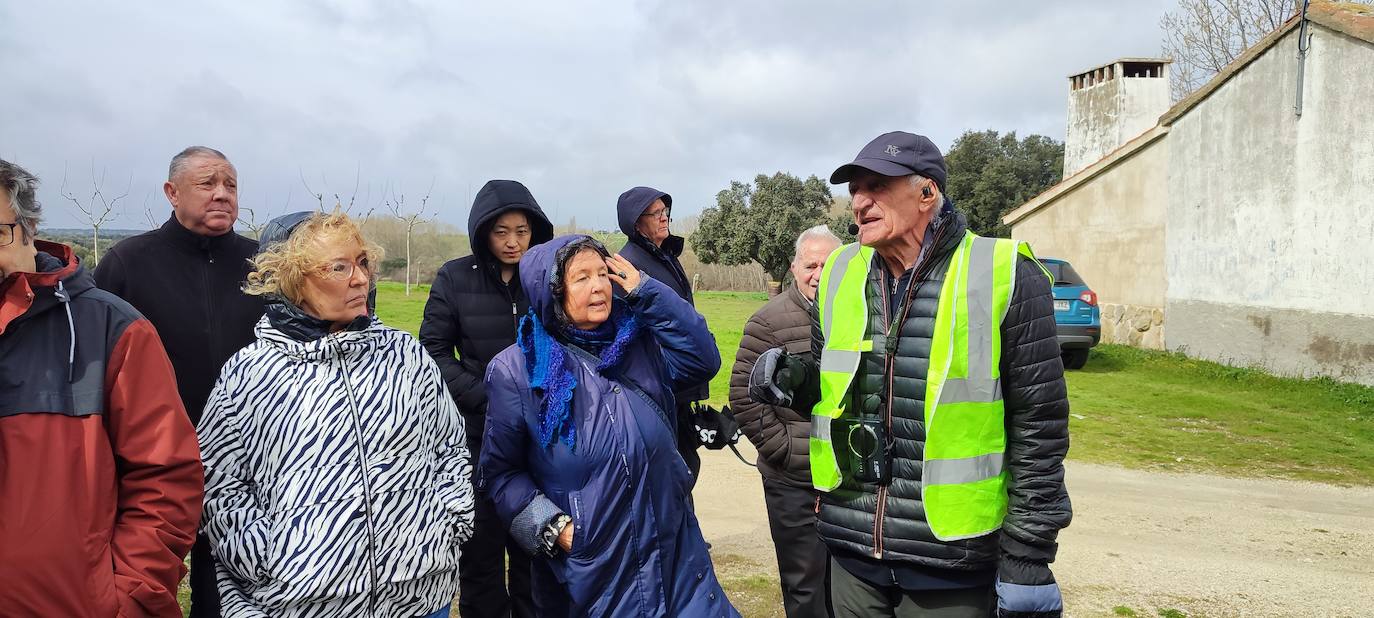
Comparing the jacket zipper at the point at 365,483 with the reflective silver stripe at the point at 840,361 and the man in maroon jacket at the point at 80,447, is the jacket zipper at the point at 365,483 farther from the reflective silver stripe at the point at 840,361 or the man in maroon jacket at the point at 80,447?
the reflective silver stripe at the point at 840,361

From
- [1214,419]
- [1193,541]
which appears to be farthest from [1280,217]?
[1193,541]

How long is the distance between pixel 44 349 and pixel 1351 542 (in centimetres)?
752

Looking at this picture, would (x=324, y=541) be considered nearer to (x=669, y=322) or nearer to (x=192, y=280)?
(x=669, y=322)

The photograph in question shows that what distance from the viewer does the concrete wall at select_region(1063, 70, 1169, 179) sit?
81.1 ft

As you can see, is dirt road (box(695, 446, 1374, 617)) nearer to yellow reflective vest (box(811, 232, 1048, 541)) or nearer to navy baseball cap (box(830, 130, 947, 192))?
yellow reflective vest (box(811, 232, 1048, 541))

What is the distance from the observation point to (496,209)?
4.12 m

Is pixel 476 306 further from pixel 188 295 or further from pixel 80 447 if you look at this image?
pixel 80 447

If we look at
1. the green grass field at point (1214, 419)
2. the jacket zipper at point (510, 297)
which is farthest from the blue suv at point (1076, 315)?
the jacket zipper at point (510, 297)

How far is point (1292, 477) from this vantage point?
25.9 ft

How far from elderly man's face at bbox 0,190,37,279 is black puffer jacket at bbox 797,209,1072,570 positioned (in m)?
2.28

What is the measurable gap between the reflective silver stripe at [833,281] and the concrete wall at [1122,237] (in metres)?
15.0

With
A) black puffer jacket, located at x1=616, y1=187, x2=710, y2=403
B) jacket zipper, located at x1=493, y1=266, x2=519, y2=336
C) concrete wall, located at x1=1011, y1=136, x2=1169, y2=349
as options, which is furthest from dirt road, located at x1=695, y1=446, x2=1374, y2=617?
concrete wall, located at x1=1011, y1=136, x2=1169, y2=349

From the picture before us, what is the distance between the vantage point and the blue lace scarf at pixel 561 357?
270 centimetres

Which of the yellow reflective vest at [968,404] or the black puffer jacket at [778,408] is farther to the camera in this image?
the black puffer jacket at [778,408]
